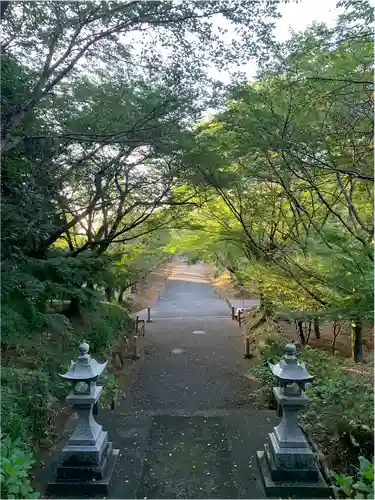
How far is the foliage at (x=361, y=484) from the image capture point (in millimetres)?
3064

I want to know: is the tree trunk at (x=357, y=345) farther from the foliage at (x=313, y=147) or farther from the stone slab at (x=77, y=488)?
the stone slab at (x=77, y=488)

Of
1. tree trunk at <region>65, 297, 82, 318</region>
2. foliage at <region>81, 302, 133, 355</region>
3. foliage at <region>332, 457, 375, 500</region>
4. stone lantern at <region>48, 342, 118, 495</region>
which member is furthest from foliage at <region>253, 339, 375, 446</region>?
tree trunk at <region>65, 297, 82, 318</region>

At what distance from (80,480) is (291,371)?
2.29 meters

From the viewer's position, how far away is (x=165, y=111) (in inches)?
245

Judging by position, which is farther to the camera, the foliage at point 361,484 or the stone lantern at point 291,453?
the stone lantern at point 291,453

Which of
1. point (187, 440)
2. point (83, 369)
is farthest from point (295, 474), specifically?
point (83, 369)

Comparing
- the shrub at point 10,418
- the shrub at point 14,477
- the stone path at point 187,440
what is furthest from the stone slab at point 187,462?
the shrub at point 10,418

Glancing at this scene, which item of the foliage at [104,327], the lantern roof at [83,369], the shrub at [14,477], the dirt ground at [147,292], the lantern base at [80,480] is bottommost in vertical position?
the dirt ground at [147,292]

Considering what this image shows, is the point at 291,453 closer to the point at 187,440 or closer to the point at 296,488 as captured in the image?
A: the point at 296,488

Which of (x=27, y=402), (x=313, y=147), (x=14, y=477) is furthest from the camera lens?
(x=313, y=147)

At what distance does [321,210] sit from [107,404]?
249 inches

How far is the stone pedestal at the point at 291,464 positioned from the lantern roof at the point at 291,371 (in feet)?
0.71

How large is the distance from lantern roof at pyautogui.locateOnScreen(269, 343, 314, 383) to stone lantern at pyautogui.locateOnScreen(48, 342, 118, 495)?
71.5 inches

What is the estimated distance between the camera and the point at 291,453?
375 centimetres
